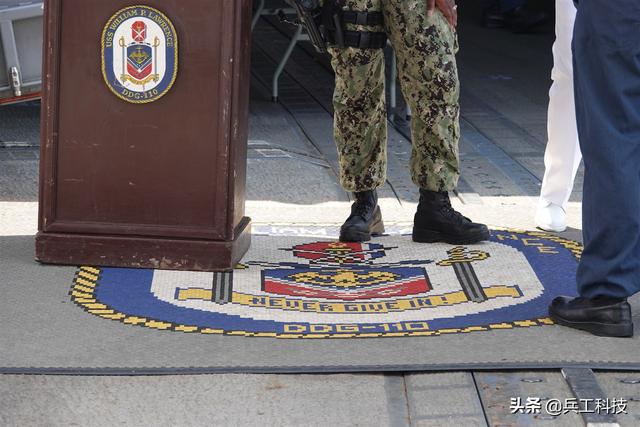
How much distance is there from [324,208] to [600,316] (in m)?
1.85

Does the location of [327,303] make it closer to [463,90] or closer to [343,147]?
[343,147]

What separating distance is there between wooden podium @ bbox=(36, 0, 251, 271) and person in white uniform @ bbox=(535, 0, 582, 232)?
1224 mm

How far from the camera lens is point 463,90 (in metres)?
7.86

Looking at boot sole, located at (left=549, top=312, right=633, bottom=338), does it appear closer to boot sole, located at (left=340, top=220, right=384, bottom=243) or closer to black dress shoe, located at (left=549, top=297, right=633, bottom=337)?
black dress shoe, located at (left=549, top=297, right=633, bottom=337)

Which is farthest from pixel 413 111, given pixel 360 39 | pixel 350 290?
pixel 350 290

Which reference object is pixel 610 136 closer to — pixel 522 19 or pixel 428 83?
pixel 428 83

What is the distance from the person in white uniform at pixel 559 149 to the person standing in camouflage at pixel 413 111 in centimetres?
39

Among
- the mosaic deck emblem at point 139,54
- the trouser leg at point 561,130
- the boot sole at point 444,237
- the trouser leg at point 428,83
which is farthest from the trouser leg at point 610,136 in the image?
the mosaic deck emblem at point 139,54

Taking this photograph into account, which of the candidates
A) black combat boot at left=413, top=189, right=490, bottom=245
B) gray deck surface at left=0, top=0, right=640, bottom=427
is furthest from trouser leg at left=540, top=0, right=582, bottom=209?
black combat boot at left=413, top=189, right=490, bottom=245

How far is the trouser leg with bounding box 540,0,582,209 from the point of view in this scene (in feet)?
14.3

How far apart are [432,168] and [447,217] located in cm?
18

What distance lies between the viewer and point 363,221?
4355 millimetres

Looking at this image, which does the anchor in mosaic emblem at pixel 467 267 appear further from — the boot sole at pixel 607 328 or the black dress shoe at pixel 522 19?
the black dress shoe at pixel 522 19

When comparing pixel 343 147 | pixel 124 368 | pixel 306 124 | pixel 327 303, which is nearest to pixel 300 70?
pixel 306 124
